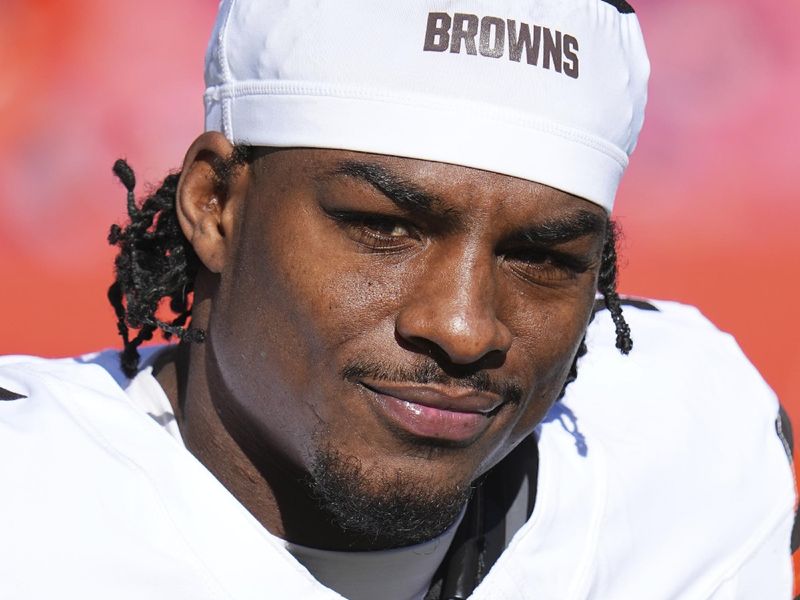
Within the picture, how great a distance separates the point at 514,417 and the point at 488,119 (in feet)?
1.40

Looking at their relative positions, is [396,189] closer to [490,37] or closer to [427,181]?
[427,181]

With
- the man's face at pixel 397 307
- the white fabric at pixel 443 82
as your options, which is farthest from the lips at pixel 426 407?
the white fabric at pixel 443 82

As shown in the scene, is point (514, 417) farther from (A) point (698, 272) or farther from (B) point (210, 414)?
(A) point (698, 272)

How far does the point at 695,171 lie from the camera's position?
153 inches

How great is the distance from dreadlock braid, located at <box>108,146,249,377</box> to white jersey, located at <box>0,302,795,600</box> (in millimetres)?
99

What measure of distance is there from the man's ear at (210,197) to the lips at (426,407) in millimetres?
359

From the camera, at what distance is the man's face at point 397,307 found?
5.28 ft

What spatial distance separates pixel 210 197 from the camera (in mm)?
1869

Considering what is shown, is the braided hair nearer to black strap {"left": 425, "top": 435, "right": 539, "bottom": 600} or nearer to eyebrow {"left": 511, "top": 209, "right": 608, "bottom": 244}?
eyebrow {"left": 511, "top": 209, "right": 608, "bottom": 244}

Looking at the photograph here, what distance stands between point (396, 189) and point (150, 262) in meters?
0.56

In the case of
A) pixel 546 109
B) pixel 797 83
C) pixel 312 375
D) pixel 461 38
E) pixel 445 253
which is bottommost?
pixel 797 83

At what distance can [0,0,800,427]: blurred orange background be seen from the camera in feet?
11.5

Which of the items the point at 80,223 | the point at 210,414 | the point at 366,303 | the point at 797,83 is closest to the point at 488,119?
the point at 366,303

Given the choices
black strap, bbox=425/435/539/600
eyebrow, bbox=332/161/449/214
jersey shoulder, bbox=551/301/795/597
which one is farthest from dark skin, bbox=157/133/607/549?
jersey shoulder, bbox=551/301/795/597
